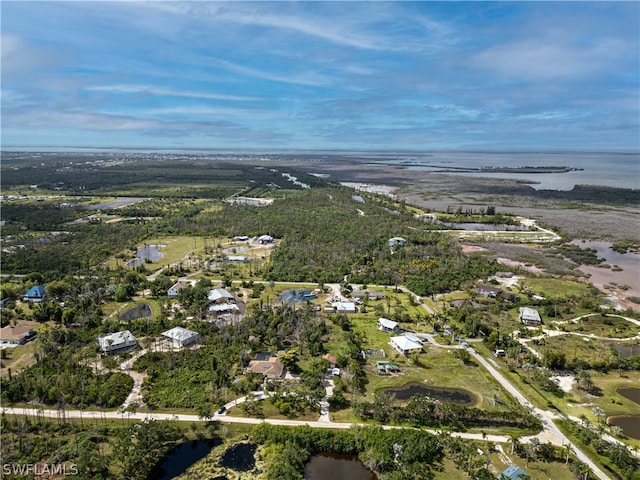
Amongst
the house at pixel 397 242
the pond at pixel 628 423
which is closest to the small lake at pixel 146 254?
the house at pixel 397 242

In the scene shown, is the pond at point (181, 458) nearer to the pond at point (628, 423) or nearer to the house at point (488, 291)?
the pond at point (628, 423)

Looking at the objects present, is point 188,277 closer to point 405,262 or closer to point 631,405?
point 405,262

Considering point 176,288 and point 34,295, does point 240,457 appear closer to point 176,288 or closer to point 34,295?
point 176,288

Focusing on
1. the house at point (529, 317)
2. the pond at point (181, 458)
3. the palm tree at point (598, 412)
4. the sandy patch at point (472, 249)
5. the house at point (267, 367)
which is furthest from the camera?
the sandy patch at point (472, 249)

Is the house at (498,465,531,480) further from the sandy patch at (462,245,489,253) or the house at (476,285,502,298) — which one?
the sandy patch at (462,245,489,253)

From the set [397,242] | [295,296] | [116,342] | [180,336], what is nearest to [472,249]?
[397,242]

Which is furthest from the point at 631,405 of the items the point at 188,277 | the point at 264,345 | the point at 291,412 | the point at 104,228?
the point at 104,228
